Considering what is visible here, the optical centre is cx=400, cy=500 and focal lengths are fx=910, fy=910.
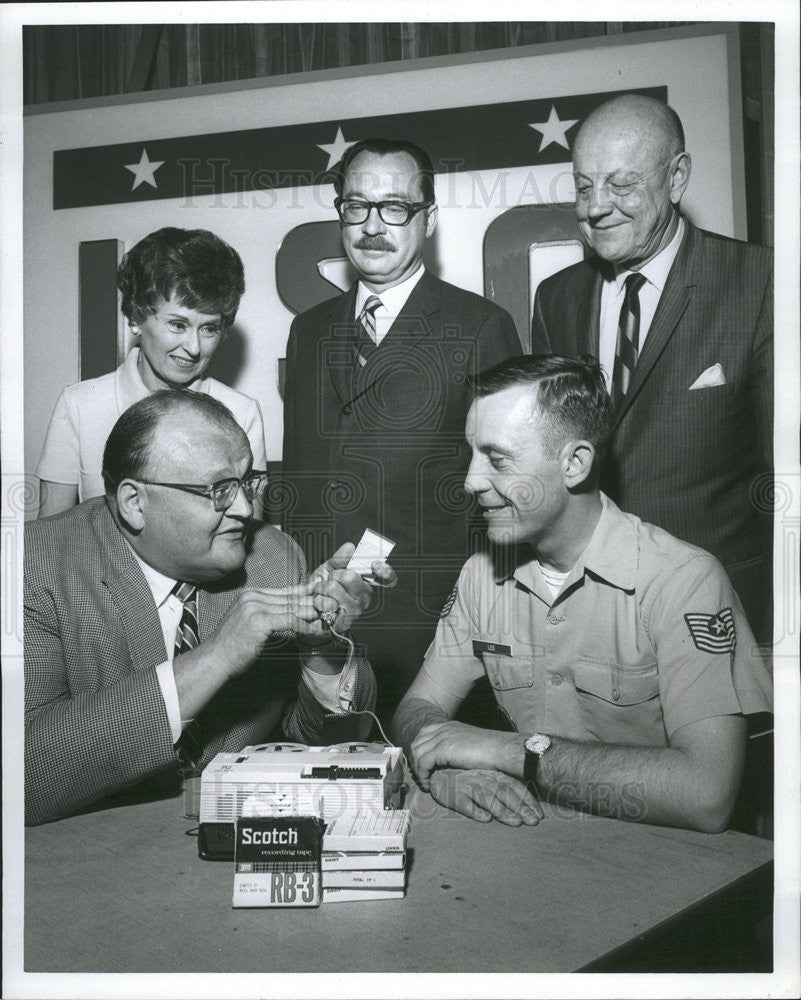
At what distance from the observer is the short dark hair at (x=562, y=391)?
2162 millimetres

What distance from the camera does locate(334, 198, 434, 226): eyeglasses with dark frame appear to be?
2229 millimetres

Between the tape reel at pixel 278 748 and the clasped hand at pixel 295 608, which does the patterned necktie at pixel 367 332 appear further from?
the tape reel at pixel 278 748

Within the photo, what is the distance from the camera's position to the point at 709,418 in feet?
7.12

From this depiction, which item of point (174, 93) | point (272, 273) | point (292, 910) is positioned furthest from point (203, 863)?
point (174, 93)

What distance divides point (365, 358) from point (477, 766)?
1012mm

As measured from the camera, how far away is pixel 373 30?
225 centimetres

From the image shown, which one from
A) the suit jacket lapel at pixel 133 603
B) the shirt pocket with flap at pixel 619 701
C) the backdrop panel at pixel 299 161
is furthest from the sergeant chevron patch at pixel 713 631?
the suit jacket lapel at pixel 133 603

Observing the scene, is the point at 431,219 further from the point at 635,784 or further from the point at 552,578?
the point at 635,784

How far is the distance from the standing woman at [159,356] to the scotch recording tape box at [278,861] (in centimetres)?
88

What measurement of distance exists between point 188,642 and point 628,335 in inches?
51.4

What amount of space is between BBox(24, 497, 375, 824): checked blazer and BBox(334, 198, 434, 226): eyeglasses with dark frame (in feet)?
2.63

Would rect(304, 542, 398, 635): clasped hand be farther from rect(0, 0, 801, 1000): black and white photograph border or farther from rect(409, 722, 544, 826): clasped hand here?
rect(0, 0, 801, 1000): black and white photograph border

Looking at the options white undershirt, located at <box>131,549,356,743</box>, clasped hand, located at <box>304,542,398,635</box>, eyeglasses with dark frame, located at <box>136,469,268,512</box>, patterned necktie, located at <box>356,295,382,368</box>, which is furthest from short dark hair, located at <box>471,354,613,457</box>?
white undershirt, located at <box>131,549,356,743</box>

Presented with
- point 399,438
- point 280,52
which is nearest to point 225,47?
point 280,52
